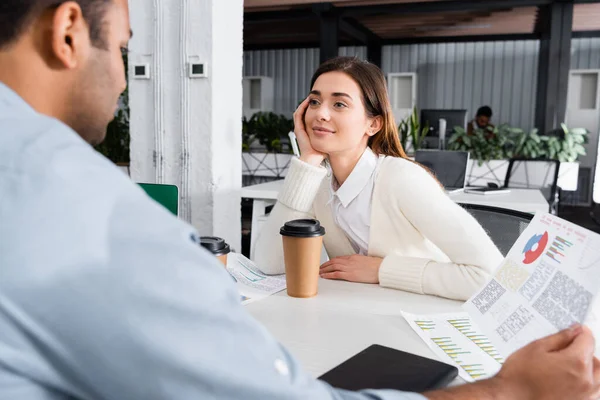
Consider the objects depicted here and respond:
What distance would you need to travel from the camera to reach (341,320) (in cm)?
112

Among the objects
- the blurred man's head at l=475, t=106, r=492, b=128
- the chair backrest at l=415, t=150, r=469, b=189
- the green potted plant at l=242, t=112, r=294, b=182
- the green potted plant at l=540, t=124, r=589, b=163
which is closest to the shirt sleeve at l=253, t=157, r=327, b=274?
the chair backrest at l=415, t=150, r=469, b=189

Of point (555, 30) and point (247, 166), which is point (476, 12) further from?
point (247, 166)

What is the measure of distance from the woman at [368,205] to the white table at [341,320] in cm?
6

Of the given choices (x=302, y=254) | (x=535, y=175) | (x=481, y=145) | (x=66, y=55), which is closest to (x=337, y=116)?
(x=302, y=254)

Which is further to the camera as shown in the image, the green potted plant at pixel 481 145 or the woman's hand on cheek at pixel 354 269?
the green potted plant at pixel 481 145

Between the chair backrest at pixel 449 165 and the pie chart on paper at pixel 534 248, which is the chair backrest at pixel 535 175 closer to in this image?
the chair backrest at pixel 449 165

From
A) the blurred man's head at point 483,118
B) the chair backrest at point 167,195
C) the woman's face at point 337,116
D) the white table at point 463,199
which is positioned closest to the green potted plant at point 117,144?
the white table at point 463,199

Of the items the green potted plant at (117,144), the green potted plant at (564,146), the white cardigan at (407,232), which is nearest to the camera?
the white cardigan at (407,232)

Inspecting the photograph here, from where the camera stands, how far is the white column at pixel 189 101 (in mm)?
A: 3168

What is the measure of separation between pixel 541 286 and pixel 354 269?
583 mm

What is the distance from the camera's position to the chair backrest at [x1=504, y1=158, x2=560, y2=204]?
4.71 m

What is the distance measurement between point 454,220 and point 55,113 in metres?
1.05

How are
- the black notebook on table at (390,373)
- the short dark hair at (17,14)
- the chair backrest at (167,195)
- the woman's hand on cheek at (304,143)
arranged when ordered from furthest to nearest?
the chair backrest at (167,195)
the woman's hand on cheek at (304,143)
the black notebook on table at (390,373)
the short dark hair at (17,14)

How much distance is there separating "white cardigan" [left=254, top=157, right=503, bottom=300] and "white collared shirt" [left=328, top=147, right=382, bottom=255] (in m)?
0.03
